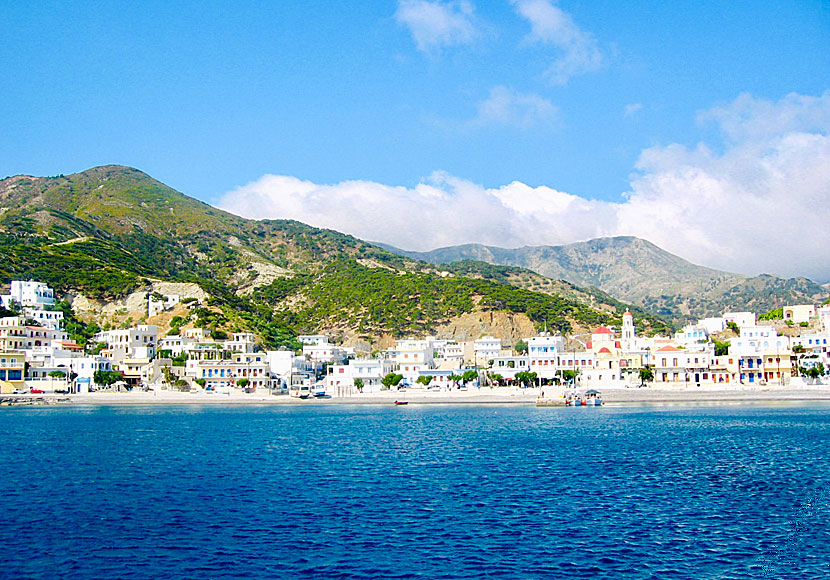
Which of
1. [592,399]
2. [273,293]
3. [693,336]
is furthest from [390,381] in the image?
[273,293]

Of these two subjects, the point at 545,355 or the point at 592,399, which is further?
the point at 545,355

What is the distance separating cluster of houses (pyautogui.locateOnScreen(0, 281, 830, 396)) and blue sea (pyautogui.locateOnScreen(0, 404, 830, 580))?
1810 inches

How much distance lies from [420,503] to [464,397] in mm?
63346

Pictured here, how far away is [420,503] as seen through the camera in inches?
1109

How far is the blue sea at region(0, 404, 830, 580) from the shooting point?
67.1 feet

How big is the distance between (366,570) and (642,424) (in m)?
41.9

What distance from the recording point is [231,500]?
28.9 meters

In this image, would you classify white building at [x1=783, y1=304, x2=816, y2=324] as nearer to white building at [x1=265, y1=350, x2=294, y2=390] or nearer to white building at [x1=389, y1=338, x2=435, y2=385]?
white building at [x1=389, y1=338, x2=435, y2=385]

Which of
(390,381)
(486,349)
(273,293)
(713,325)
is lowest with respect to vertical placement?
(390,381)

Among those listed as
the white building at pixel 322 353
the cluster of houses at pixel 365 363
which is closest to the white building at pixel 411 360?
the cluster of houses at pixel 365 363

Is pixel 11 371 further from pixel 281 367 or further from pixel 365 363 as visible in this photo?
pixel 365 363

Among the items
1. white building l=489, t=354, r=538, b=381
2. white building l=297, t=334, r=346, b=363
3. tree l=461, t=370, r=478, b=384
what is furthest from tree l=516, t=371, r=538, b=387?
white building l=297, t=334, r=346, b=363

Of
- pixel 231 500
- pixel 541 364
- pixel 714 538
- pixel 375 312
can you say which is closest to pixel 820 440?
pixel 714 538

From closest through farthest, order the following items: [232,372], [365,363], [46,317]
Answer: [232,372] → [365,363] → [46,317]
